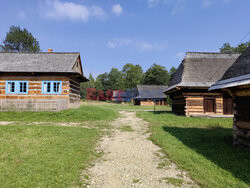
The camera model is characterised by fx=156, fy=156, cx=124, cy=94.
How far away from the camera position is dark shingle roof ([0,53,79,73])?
16047 millimetres

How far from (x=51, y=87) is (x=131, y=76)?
60834 mm

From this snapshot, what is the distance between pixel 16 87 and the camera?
16.3 m

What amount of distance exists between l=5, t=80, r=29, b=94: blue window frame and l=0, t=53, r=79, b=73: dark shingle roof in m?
1.30

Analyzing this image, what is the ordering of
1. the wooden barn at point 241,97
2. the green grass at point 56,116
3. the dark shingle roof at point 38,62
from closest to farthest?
the wooden barn at point 241,97
the green grass at point 56,116
the dark shingle roof at point 38,62

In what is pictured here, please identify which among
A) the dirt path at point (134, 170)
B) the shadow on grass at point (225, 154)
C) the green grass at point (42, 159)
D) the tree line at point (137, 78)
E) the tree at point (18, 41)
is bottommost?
the dirt path at point (134, 170)

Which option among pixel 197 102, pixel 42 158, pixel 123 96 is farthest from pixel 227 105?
pixel 123 96

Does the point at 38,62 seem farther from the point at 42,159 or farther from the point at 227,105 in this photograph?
the point at 227,105

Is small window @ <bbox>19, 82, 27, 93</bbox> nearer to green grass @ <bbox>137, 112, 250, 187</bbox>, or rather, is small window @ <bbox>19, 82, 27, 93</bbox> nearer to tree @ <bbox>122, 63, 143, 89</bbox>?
green grass @ <bbox>137, 112, 250, 187</bbox>

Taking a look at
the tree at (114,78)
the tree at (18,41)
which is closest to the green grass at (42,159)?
the tree at (18,41)

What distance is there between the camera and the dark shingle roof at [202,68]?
15.4 metres

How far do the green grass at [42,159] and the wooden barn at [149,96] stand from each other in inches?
1477

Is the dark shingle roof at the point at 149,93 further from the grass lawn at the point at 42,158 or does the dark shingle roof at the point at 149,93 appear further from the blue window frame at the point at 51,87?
the grass lawn at the point at 42,158

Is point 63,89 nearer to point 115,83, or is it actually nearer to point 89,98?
point 89,98

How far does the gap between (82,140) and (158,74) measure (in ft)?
226
